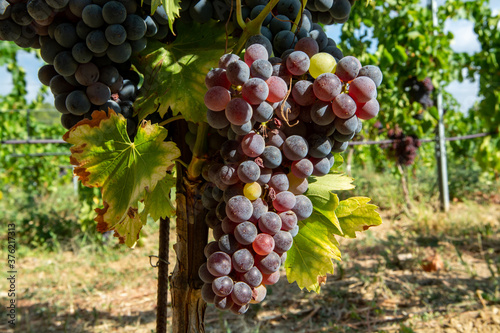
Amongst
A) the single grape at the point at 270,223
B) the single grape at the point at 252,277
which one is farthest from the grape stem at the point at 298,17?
the single grape at the point at 252,277

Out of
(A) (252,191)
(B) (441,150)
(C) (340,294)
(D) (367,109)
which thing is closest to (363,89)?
(D) (367,109)

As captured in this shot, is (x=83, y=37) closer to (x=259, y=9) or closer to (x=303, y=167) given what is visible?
(x=259, y=9)

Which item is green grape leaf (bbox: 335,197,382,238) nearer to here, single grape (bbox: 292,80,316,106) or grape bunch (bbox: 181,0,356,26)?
single grape (bbox: 292,80,316,106)

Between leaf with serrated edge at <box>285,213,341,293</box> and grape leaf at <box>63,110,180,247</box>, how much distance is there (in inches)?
12.3

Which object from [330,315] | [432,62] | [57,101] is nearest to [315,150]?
[57,101]

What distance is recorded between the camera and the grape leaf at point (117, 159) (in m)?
0.75

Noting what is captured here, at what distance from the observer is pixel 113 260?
424 centimetres

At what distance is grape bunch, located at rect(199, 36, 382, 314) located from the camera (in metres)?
0.66

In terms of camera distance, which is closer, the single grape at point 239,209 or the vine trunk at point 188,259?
the single grape at point 239,209

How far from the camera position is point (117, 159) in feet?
2.68

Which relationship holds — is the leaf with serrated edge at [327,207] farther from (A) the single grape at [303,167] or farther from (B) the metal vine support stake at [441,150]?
(B) the metal vine support stake at [441,150]

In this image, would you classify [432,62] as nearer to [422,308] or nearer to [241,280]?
[422,308]

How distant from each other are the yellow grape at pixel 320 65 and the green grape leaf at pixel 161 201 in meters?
0.35

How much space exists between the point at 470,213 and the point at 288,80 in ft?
17.4
